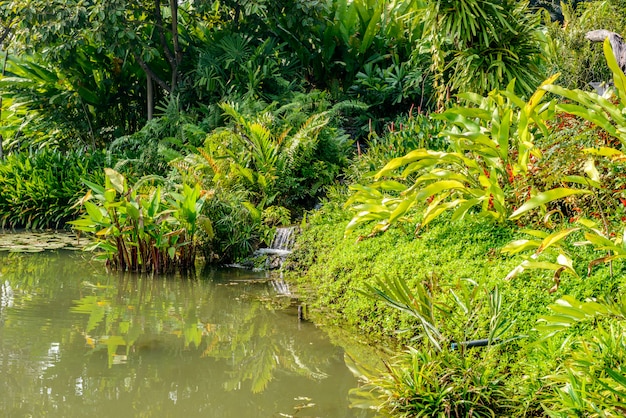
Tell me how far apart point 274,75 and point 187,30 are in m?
2.52

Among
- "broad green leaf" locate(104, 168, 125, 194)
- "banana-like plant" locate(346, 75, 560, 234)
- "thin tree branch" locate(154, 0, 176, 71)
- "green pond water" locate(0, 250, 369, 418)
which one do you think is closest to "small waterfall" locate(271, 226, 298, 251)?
"green pond water" locate(0, 250, 369, 418)

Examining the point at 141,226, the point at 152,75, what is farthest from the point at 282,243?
the point at 152,75

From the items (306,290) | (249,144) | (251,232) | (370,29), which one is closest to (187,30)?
(370,29)

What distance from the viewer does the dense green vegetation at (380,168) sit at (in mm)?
3359

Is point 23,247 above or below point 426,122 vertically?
below

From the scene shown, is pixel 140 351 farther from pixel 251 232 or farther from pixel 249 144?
pixel 249 144

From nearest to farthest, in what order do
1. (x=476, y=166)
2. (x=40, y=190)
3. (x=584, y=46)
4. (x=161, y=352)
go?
(x=161, y=352), (x=476, y=166), (x=40, y=190), (x=584, y=46)

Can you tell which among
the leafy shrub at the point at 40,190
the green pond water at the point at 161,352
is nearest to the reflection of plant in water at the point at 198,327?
the green pond water at the point at 161,352

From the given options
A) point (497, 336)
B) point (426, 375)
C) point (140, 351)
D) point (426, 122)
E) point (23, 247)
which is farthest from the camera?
point (23, 247)

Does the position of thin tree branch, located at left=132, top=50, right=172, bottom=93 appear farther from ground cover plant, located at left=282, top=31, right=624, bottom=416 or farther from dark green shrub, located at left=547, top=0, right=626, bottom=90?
ground cover plant, located at left=282, top=31, right=624, bottom=416

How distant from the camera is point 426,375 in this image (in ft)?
10.5

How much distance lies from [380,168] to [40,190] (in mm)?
5308

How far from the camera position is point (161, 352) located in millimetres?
4258

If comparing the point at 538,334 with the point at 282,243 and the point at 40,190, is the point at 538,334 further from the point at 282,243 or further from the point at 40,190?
the point at 40,190
